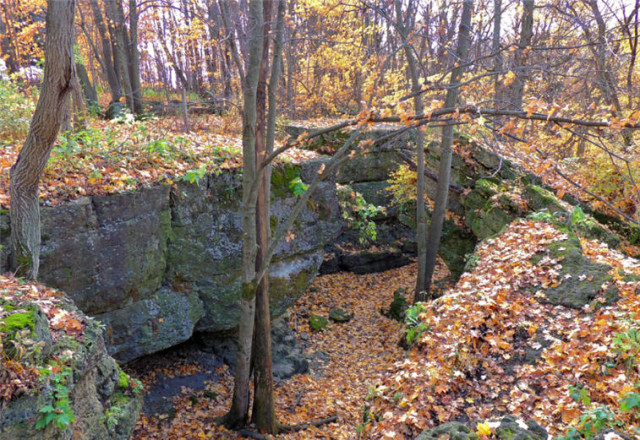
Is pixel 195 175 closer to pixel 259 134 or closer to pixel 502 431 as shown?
pixel 259 134

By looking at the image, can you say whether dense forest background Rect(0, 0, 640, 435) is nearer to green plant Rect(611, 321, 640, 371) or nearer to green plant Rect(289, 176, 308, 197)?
green plant Rect(289, 176, 308, 197)

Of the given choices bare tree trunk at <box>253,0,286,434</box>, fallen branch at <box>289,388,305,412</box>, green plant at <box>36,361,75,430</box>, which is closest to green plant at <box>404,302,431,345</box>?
bare tree trunk at <box>253,0,286,434</box>

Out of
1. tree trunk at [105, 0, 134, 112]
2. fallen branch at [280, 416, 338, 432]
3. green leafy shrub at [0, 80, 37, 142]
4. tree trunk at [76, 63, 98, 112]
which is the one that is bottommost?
fallen branch at [280, 416, 338, 432]

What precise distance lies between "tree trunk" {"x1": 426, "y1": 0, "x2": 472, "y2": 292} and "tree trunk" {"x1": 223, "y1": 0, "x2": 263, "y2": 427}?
4.73m

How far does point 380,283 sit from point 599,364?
9700 millimetres

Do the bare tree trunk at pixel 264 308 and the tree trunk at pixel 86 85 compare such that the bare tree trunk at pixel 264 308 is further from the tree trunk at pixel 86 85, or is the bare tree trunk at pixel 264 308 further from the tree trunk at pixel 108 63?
the tree trunk at pixel 108 63

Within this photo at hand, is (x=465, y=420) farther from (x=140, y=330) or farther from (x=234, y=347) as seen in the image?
(x=234, y=347)

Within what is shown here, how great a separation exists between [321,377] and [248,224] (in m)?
4.38

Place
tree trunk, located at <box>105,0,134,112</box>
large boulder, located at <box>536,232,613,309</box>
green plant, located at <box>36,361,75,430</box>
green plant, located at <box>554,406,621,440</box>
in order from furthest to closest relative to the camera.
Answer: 1. tree trunk, located at <box>105,0,134,112</box>
2. large boulder, located at <box>536,232,613,309</box>
3. green plant, located at <box>36,361,75,430</box>
4. green plant, located at <box>554,406,621,440</box>

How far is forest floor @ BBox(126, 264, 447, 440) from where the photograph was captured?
21.5 ft

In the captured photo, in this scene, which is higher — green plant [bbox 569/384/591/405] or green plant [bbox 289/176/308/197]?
green plant [bbox 289/176/308/197]

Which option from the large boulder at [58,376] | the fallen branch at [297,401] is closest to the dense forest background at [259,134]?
the fallen branch at [297,401]

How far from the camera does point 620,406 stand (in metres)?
2.87

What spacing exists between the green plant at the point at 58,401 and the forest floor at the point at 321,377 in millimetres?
2990
